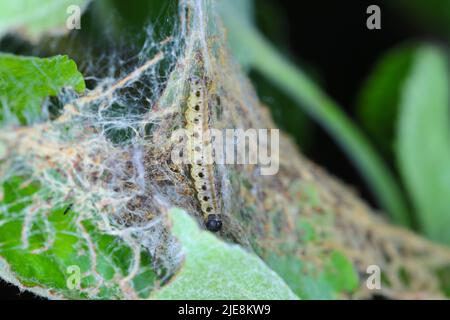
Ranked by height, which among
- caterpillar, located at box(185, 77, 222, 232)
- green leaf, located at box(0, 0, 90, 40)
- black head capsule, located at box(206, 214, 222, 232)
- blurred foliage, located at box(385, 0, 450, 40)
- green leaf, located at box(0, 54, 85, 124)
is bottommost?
black head capsule, located at box(206, 214, 222, 232)

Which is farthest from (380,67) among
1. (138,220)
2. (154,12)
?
(138,220)

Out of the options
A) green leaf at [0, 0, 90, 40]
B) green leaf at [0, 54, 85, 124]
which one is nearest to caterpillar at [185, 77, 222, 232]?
green leaf at [0, 54, 85, 124]

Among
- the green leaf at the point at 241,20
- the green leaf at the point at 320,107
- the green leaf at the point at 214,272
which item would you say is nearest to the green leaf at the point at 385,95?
the green leaf at the point at 320,107

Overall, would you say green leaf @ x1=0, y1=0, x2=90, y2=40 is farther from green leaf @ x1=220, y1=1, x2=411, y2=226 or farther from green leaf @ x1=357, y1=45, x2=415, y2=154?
green leaf @ x1=357, y1=45, x2=415, y2=154

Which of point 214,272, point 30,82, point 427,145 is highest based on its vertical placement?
point 30,82

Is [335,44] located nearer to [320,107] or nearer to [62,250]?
[320,107]

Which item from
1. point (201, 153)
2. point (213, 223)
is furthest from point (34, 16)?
point (213, 223)

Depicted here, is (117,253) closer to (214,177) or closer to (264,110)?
(214,177)
